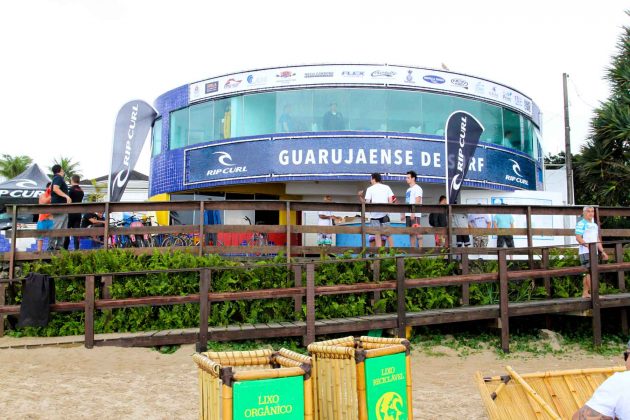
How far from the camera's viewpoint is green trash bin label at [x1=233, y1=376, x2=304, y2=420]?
3.91 metres

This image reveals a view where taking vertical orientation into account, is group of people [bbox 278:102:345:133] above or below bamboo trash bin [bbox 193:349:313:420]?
above

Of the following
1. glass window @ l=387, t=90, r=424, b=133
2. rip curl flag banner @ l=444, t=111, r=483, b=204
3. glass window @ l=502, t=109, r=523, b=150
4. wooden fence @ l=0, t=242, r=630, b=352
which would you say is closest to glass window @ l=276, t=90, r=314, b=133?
glass window @ l=387, t=90, r=424, b=133

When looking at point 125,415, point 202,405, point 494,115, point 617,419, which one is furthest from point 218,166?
point 617,419

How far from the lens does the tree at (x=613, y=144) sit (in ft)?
59.7

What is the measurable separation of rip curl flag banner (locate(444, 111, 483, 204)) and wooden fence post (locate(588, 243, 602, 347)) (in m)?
3.33

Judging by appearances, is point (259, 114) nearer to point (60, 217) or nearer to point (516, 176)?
point (60, 217)

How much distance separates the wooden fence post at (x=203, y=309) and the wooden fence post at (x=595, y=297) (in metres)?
6.03

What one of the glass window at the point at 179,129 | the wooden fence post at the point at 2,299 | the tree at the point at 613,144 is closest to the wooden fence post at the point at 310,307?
the wooden fence post at the point at 2,299

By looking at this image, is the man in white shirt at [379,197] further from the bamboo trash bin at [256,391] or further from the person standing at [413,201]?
the bamboo trash bin at [256,391]

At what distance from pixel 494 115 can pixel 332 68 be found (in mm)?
5045

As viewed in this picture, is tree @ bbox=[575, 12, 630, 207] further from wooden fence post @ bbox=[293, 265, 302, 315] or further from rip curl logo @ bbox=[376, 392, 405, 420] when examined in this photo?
rip curl logo @ bbox=[376, 392, 405, 420]

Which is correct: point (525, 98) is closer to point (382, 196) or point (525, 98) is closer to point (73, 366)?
point (382, 196)

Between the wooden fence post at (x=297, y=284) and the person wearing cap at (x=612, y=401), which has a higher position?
the wooden fence post at (x=297, y=284)

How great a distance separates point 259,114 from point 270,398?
13.4 m
